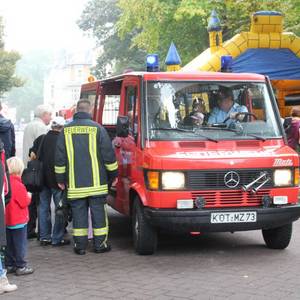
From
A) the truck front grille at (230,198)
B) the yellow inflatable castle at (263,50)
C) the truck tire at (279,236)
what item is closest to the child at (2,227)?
the truck front grille at (230,198)

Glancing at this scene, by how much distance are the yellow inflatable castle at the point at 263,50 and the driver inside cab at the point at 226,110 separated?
690 cm

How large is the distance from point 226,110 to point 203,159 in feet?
3.46

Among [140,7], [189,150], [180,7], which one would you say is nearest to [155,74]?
[189,150]

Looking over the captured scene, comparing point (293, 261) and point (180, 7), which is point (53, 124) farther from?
point (180, 7)

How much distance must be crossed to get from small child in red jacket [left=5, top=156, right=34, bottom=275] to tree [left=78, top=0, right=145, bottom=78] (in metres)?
37.2

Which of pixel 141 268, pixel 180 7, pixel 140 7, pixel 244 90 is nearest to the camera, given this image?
pixel 141 268

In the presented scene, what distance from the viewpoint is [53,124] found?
26.0 feet

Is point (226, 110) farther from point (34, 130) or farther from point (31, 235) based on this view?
point (31, 235)

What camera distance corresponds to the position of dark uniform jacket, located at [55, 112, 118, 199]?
7.28 m

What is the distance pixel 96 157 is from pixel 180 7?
14.2 metres

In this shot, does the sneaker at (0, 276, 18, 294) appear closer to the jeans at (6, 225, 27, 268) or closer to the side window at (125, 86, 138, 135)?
the jeans at (6, 225, 27, 268)

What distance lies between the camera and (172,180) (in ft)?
22.2

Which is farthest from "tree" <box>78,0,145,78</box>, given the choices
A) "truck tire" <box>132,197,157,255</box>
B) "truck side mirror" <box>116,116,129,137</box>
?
"truck tire" <box>132,197,157,255</box>

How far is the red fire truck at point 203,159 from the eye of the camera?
6762 millimetres
